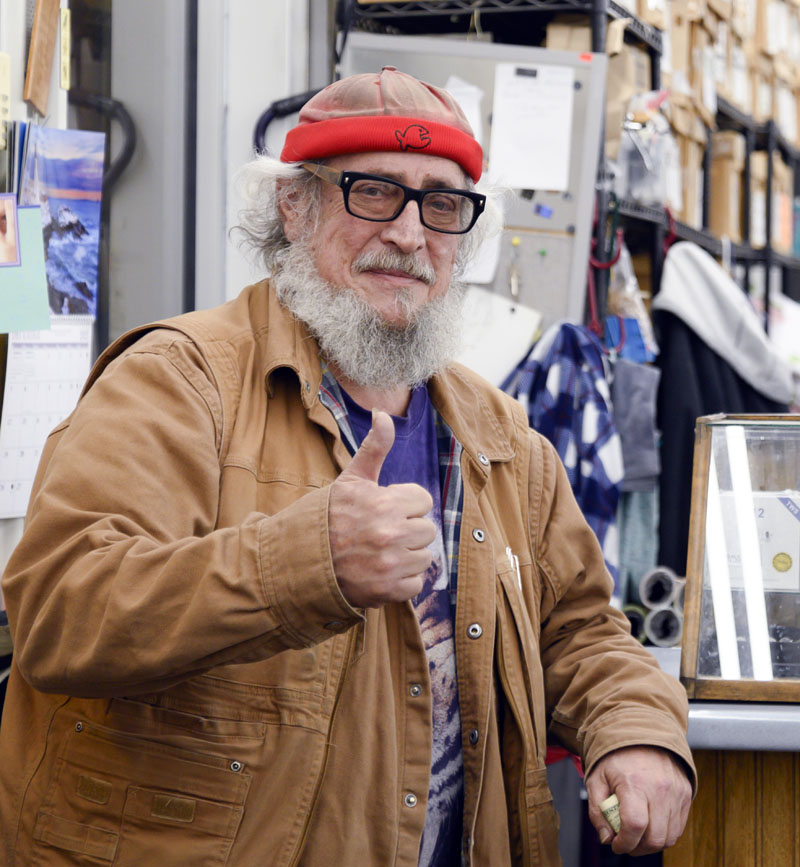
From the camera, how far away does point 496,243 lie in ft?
12.8

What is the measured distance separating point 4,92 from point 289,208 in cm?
56

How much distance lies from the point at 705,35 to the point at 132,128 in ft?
12.0

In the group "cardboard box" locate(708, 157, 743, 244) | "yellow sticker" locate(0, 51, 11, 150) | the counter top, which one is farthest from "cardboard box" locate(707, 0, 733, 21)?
the counter top

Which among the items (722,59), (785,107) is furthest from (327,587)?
(785,107)

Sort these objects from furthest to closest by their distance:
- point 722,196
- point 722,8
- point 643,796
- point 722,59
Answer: point 722,196 → point 722,59 → point 722,8 → point 643,796

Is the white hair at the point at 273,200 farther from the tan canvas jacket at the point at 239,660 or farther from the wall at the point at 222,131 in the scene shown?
the wall at the point at 222,131

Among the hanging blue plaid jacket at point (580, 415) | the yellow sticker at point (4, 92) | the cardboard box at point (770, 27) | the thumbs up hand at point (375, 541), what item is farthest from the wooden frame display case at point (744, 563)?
the cardboard box at point (770, 27)

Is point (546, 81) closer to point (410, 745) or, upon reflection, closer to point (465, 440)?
point (465, 440)

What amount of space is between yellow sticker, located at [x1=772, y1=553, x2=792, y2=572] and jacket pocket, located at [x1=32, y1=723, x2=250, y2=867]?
98cm

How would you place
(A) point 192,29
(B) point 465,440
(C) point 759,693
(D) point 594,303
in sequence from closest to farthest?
(C) point 759,693
(B) point 465,440
(A) point 192,29
(D) point 594,303

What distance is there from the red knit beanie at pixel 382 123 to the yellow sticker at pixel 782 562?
3.02 ft

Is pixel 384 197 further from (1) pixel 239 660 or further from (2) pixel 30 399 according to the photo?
(1) pixel 239 660

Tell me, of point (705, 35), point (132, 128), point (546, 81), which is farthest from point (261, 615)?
point (705, 35)

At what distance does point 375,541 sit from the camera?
4.42 ft
